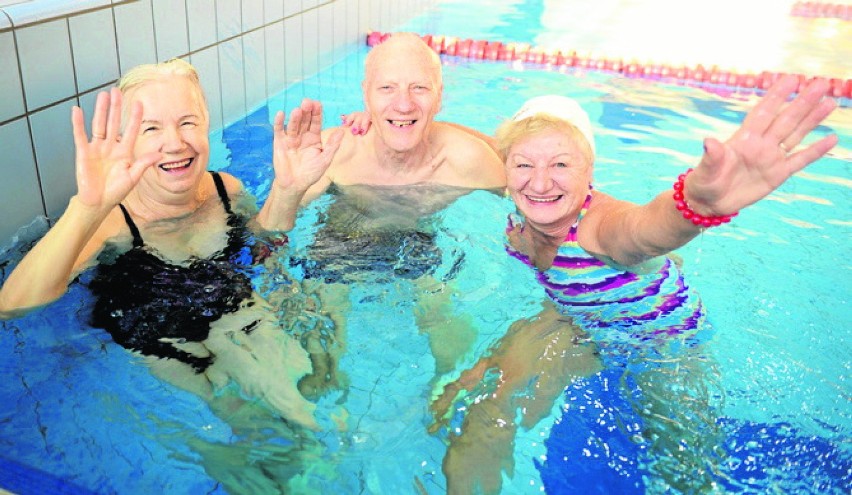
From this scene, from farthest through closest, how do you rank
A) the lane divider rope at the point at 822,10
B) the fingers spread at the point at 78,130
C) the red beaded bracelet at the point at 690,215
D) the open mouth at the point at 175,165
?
the lane divider rope at the point at 822,10 → the open mouth at the point at 175,165 → the fingers spread at the point at 78,130 → the red beaded bracelet at the point at 690,215

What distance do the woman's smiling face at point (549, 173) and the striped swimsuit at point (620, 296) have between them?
0.12 metres

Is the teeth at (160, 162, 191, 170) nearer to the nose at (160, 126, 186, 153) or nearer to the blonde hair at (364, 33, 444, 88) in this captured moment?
the nose at (160, 126, 186, 153)

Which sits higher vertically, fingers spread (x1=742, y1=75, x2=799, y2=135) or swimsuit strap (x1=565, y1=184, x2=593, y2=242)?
fingers spread (x1=742, y1=75, x2=799, y2=135)

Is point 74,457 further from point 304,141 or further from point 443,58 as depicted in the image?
point 443,58

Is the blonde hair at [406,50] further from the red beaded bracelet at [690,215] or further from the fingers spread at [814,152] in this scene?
the fingers spread at [814,152]

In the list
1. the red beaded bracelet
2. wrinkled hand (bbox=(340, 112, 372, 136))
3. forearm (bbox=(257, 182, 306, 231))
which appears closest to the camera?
the red beaded bracelet

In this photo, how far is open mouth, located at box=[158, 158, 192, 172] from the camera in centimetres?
264

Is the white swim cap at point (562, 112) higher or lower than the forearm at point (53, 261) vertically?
higher

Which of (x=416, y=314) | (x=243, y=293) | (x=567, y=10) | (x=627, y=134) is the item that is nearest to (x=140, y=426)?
(x=243, y=293)

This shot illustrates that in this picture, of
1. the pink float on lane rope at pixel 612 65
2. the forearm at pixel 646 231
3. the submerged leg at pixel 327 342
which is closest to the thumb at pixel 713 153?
the forearm at pixel 646 231

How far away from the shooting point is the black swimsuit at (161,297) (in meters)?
2.47

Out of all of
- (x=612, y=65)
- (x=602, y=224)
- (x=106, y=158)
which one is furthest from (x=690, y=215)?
(x=612, y=65)

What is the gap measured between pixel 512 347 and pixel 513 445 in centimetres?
42

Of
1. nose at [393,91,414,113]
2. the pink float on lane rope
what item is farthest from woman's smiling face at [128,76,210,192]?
the pink float on lane rope
